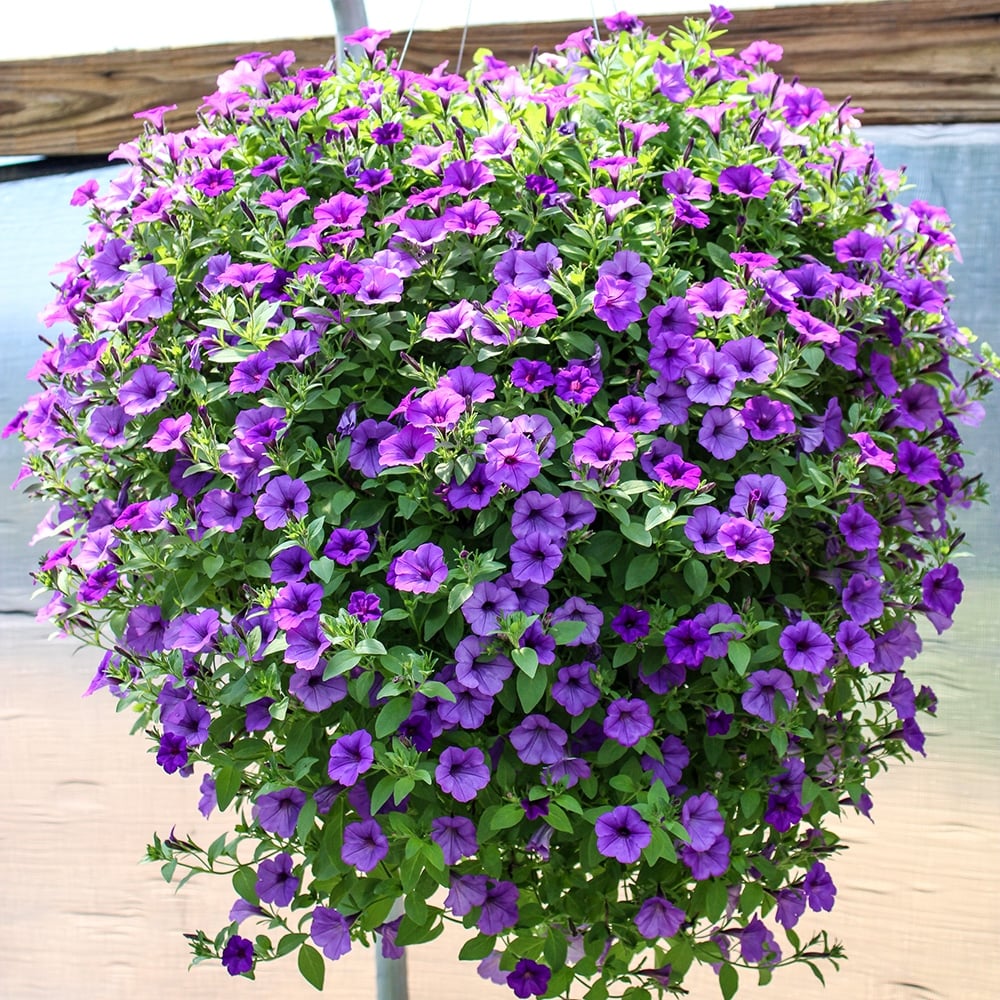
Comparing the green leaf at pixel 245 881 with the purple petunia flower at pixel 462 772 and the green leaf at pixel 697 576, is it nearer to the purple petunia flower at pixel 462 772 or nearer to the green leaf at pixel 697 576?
the purple petunia flower at pixel 462 772

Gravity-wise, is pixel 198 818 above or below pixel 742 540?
below

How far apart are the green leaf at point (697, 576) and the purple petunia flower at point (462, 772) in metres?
0.19

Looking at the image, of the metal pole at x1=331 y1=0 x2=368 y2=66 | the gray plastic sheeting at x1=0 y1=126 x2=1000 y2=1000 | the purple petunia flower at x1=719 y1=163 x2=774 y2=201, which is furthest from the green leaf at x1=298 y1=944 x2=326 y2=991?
the gray plastic sheeting at x1=0 y1=126 x2=1000 y2=1000

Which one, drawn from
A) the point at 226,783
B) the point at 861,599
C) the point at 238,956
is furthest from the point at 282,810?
the point at 861,599

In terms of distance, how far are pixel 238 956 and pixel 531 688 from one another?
1.18 ft

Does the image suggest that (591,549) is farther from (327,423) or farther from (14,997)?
(14,997)

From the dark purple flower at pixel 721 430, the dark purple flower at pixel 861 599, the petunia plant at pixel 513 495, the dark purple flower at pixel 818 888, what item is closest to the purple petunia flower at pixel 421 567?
the petunia plant at pixel 513 495

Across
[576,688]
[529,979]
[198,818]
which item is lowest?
[198,818]

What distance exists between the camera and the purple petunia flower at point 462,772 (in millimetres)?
833

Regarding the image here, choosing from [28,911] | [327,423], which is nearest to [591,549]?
[327,423]

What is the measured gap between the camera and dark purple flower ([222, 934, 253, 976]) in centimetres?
97

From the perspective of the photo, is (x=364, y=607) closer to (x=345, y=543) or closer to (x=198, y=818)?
(x=345, y=543)

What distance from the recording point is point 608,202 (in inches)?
35.9

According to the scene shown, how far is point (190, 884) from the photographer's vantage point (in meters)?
2.19
